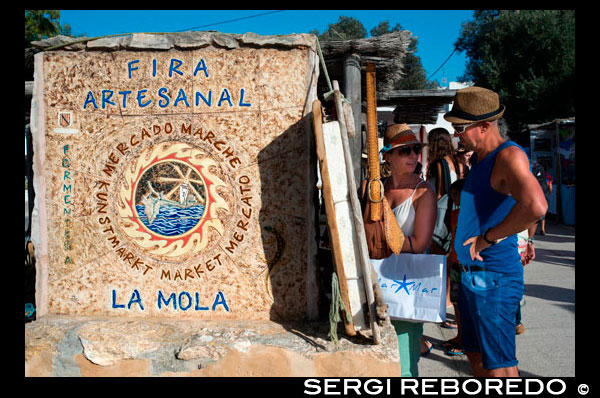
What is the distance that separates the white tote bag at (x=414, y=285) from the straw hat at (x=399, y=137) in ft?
2.16

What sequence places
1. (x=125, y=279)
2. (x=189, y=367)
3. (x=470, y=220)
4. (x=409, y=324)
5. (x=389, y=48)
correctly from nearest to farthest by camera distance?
(x=470, y=220) → (x=189, y=367) → (x=409, y=324) → (x=125, y=279) → (x=389, y=48)

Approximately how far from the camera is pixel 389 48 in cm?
368

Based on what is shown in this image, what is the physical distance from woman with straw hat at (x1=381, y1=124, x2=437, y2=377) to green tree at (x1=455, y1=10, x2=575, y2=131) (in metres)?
18.0

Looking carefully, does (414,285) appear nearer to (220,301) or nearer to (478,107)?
(478,107)

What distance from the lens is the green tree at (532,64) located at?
18.0 meters

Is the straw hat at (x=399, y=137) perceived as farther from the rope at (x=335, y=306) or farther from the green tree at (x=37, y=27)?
the green tree at (x=37, y=27)

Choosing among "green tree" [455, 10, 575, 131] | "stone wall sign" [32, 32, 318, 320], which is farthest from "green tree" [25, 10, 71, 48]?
"green tree" [455, 10, 575, 131]

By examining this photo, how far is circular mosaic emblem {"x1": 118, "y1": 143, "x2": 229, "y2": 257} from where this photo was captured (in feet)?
9.54

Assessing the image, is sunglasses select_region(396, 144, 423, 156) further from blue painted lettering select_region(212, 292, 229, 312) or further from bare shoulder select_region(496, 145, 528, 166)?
blue painted lettering select_region(212, 292, 229, 312)

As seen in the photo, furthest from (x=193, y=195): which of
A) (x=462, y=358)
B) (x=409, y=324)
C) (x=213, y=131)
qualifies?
(x=462, y=358)

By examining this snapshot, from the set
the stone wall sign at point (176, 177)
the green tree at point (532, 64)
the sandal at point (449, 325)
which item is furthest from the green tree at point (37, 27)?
the green tree at point (532, 64)

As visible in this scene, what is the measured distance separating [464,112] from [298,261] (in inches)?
52.5

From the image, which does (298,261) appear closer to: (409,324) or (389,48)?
(409,324)

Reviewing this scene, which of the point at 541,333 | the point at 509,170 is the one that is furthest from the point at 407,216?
the point at 541,333
